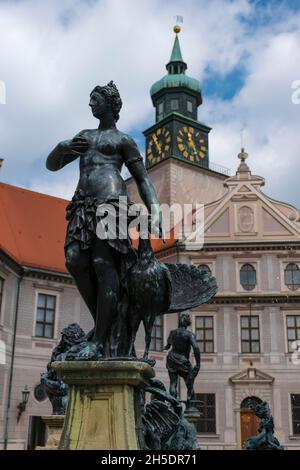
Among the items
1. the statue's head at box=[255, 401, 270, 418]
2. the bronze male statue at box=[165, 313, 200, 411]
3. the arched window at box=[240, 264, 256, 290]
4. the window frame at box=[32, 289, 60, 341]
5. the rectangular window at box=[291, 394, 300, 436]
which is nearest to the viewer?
the statue's head at box=[255, 401, 270, 418]

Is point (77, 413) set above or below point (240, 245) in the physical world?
below

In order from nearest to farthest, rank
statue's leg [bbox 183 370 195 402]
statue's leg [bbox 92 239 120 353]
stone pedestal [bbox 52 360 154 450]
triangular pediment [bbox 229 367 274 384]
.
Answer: stone pedestal [bbox 52 360 154 450] → statue's leg [bbox 92 239 120 353] → statue's leg [bbox 183 370 195 402] → triangular pediment [bbox 229 367 274 384]

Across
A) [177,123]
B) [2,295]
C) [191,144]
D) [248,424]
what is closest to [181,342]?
[2,295]

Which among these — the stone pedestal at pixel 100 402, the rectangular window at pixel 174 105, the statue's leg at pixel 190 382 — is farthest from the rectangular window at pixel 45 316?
the rectangular window at pixel 174 105

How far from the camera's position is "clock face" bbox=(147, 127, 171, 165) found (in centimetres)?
4172

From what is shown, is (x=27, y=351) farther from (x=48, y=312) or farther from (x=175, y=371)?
(x=175, y=371)

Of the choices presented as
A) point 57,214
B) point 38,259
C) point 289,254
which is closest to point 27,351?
point 38,259

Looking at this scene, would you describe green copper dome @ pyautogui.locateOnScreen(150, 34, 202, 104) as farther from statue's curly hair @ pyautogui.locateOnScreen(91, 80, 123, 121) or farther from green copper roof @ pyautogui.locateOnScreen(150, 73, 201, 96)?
statue's curly hair @ pyautogui.locateOnScreen(91, 80, 123, 121)

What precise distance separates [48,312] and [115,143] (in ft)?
72.3

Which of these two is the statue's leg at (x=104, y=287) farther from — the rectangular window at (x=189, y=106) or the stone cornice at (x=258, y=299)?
the rectangular window at (x=189, y=106)

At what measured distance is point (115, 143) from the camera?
181 inches

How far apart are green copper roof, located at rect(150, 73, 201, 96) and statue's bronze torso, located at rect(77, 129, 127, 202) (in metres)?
42.1

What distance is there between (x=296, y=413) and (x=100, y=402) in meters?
24.2

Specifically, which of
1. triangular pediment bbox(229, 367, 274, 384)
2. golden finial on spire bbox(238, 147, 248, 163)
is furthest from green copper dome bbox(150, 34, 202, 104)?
triangular pediment bbox(229, 367, 274, 384)
